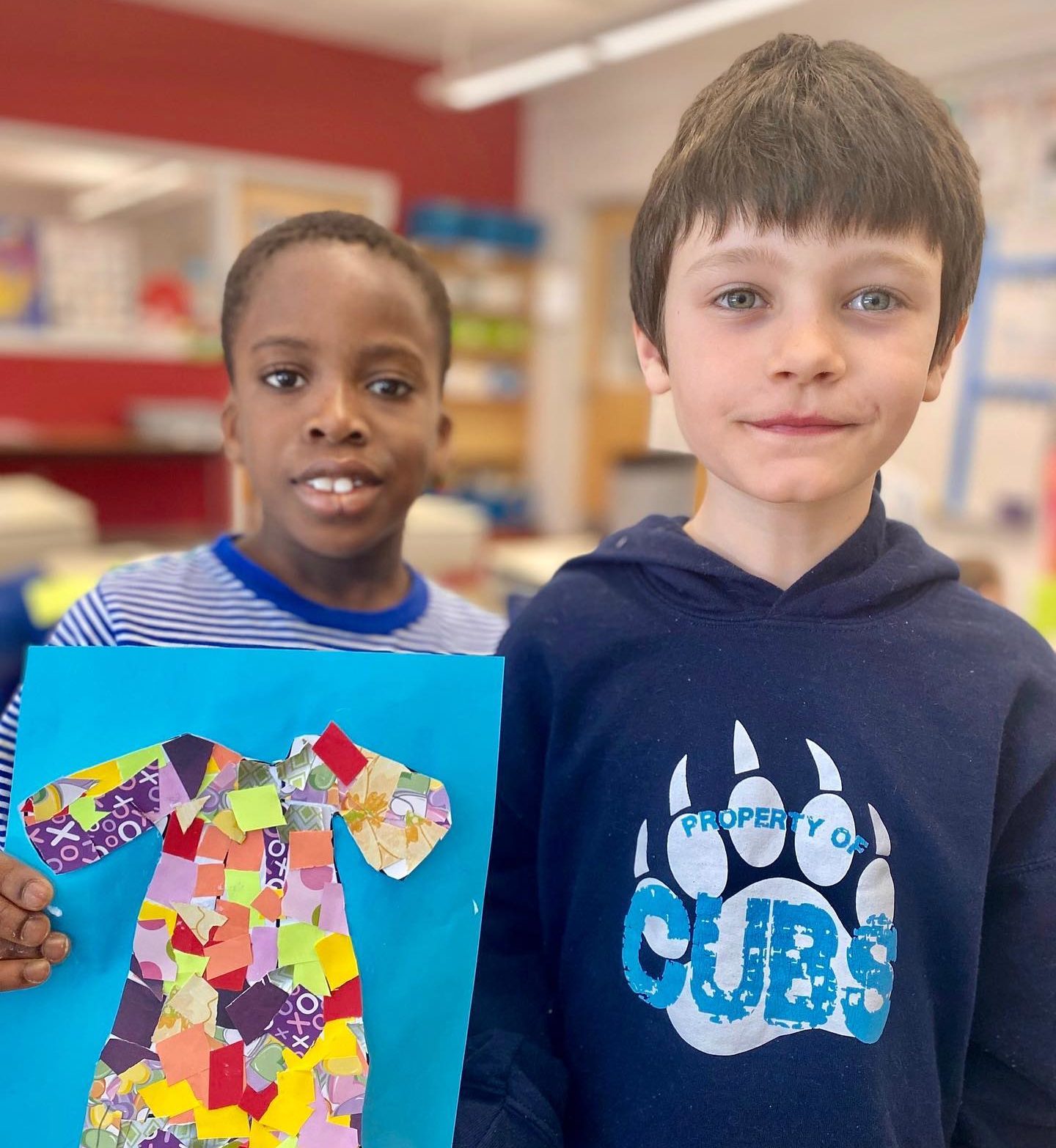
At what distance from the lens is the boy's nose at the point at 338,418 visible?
0.82 meters

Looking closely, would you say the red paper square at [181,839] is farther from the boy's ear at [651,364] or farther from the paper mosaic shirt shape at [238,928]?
the boy's ear at [651,364]

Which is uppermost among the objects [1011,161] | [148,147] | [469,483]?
[148,147]

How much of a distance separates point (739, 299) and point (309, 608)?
462 millimetres

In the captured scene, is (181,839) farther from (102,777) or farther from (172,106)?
(172,106)

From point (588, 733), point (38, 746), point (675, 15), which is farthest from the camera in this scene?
point (675, 15)

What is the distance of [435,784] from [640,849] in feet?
0.51

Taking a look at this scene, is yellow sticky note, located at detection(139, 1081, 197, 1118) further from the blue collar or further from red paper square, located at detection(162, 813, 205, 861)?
the blue collar

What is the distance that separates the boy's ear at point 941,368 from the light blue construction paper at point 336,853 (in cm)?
33

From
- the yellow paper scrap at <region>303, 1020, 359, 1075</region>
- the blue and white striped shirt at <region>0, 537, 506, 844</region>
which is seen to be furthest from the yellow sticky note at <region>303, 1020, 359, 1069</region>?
the blue and white striped shirt at <region>0, 537, 506, 844</region>

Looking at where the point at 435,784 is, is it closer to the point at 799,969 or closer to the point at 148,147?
the point at 799,969

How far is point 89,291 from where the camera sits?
4.86m

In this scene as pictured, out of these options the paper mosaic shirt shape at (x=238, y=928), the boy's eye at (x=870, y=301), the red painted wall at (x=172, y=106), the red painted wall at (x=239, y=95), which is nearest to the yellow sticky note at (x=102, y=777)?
the paper mosaic shirt shape at (x=238, y=928)

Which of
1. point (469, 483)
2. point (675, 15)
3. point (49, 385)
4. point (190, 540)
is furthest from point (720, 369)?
point (469, 483)

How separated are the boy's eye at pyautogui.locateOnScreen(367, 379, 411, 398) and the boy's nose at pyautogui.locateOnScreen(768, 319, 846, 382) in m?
0.37
